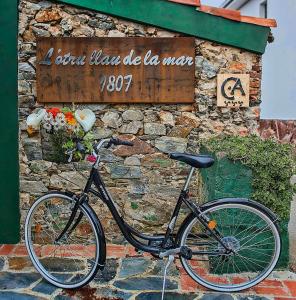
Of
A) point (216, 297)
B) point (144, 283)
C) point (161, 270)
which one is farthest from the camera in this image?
point (161, 270)

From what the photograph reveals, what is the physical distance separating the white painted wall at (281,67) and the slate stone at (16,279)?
22.2 feet

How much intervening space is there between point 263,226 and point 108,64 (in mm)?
2100

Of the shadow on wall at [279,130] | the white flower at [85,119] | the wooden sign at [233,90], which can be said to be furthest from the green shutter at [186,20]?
the white flower at [85,119]

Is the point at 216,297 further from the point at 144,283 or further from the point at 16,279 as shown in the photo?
the point at 16,279

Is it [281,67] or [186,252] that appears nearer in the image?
[186,252]

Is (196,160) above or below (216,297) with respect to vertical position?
above

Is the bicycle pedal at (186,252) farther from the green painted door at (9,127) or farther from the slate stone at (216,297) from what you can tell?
the green painted door at (9,127)

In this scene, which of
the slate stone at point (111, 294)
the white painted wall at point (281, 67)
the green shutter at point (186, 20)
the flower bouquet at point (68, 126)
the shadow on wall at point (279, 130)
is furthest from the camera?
the white painted wall at point (281, 67)

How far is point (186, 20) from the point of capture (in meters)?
4.49

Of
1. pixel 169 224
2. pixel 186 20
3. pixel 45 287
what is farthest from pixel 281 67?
pixel 45 287

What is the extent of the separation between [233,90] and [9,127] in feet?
7.30

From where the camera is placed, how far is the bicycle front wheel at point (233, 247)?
3461 mm

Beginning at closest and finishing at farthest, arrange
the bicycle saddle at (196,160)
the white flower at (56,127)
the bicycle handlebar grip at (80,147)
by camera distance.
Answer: the bicycle saddle at (196,160) → the bicycle handlebar grip at (80,147) → the white flower at (56,127)

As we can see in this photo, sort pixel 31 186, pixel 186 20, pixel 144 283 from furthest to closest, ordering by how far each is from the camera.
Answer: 1. pixel 31 186
2. pixel 186 20
3. pixel 144 283
